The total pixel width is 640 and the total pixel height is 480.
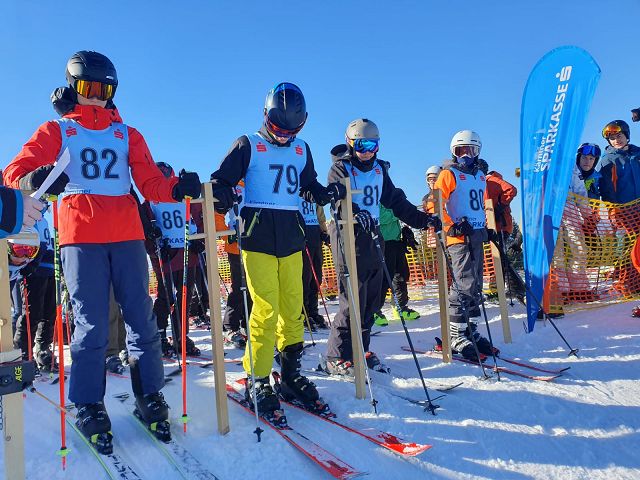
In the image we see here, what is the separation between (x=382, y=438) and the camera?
311 cm

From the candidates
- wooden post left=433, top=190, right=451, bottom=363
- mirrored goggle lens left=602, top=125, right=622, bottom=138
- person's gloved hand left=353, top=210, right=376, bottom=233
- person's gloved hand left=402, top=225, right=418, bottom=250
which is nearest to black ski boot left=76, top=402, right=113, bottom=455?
person's gloved hand left=353, top=210, right=376, bottom=233

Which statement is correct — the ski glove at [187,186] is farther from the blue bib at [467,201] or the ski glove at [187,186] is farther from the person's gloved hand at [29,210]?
the blue bib at [467,201]

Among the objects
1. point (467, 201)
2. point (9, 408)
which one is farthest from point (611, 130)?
point (9, 408)

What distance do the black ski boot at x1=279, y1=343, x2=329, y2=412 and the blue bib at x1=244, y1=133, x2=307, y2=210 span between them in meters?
1.17

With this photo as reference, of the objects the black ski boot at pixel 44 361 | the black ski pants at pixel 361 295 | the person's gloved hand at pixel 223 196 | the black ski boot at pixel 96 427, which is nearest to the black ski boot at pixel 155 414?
the black ski boot at pixel 96 427

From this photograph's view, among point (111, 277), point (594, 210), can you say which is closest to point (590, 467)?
point (111, 277)

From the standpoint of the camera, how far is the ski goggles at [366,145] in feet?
15.0

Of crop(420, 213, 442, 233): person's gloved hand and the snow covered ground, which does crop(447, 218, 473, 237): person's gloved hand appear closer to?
crop(420, 213, 442, 233): person's gloved hand

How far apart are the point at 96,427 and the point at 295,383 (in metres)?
1.46

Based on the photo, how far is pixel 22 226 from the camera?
6.25 ft

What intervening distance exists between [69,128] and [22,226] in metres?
1.36

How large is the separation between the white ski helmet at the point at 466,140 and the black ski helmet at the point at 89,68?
158 inches

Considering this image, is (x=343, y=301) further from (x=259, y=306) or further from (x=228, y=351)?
(x=228, y=351)

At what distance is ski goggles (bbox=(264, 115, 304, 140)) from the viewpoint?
11.9ft
